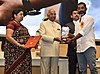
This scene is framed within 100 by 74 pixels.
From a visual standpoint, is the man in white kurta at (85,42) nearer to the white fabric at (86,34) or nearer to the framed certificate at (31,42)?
the white fabric at (86,34)

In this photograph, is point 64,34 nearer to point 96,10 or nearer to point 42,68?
point 42,68

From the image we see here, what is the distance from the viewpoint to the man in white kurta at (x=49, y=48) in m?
3.68

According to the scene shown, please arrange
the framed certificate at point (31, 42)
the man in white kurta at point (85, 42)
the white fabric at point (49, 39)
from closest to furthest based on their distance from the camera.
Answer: the framed certificate at point (31, 42), the man in white kurta at point (85, 42), the white fabric at point (49, 39)

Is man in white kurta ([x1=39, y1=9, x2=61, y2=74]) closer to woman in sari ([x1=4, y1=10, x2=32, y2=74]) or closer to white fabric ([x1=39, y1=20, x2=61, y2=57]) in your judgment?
white fabric ([x1=39, y1=20, x2=61, y2=57])

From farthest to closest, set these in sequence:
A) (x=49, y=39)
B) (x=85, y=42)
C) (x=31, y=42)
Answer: (x=49, y=39) → (x=85, y=42) → (x=31, y=42)

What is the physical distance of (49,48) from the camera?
3.69 meters

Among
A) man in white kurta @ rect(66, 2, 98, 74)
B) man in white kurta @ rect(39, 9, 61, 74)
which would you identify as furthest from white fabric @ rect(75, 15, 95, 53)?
man in white kurta @ rect(39, 9, 61, 74)

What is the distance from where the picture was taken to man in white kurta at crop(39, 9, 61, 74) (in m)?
3.68

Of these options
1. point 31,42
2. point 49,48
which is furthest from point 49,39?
point 31,42

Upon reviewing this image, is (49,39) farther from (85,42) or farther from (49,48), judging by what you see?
(85,42)

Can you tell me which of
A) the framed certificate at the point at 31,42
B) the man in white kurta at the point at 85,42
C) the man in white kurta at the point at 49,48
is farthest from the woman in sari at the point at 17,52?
the man in white kurta at the point at 85,42

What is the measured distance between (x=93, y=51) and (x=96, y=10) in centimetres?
177

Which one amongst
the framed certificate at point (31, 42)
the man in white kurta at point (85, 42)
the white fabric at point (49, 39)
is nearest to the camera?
the framed certificate at point (31, 42)

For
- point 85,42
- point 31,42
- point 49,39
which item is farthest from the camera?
point 49,39
